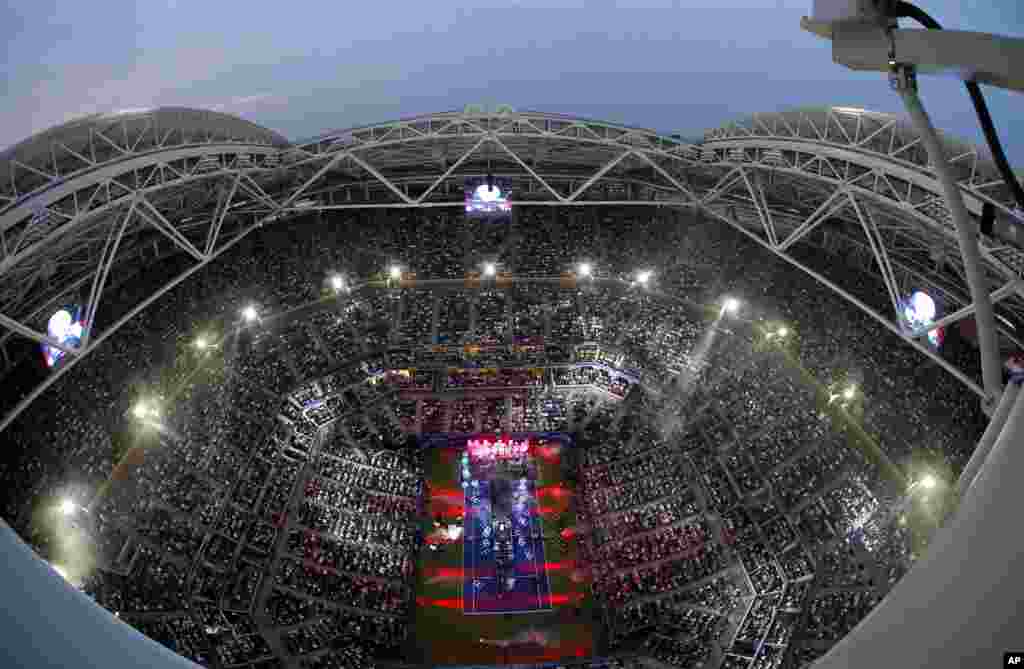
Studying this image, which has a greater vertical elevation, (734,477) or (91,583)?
(734,477)

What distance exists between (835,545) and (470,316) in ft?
61.4

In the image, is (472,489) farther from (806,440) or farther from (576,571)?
(806,440)

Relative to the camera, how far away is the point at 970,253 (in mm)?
3740

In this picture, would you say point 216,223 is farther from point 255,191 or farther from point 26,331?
point 26,331

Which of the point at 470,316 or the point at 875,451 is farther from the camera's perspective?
the point at 470,316

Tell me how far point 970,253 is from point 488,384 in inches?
1034

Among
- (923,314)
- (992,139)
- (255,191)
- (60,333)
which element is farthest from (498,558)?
(992,139)

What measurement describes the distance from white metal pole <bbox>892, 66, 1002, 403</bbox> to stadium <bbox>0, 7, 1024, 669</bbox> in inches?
417

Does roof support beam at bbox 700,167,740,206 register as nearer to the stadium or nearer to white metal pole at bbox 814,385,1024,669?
the stadium

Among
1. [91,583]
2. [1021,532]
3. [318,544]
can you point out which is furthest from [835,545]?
[91,583]

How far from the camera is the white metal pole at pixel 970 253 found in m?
3.57

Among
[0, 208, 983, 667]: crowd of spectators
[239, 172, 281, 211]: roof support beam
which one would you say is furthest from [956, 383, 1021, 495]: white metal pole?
[239, 172, 281, 211]: roof support beam

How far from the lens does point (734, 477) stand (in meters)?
23.2

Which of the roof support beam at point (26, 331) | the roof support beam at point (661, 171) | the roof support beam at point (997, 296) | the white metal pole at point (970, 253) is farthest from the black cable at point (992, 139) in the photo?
the roof support beam at point (661, 171)
